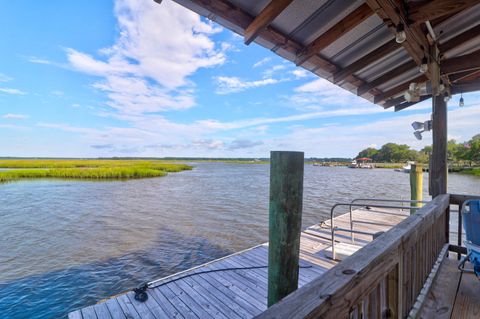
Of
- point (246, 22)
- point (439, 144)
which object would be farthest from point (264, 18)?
point (439, 144)

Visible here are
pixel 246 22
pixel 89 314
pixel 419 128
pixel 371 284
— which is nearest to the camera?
pixel 371 284

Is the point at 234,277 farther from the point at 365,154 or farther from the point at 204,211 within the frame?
the point at 365,154

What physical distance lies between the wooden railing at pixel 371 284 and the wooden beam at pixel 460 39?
211 centimetres

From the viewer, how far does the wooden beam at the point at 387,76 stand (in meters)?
3.01

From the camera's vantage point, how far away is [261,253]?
416cm

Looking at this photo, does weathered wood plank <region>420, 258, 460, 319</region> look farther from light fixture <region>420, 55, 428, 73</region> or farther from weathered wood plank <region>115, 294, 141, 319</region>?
weathered wood plank <region>115, 294, 141, 319</region>

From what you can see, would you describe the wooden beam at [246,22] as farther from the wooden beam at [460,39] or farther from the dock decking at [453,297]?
the dock decking at [453,297]

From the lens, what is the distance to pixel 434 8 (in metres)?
1.70

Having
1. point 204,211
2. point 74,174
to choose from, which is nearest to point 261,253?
point 204,211

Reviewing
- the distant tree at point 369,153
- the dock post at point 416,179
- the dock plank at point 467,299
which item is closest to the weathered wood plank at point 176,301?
the dock plank at point 467,299

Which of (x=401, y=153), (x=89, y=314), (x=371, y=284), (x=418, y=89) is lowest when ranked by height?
(x=89, y=314)

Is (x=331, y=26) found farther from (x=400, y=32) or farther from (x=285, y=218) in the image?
(x=285, y=218)

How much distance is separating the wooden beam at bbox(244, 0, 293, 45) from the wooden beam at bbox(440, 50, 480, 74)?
8.45 ft

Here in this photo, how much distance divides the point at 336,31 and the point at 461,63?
205cm
